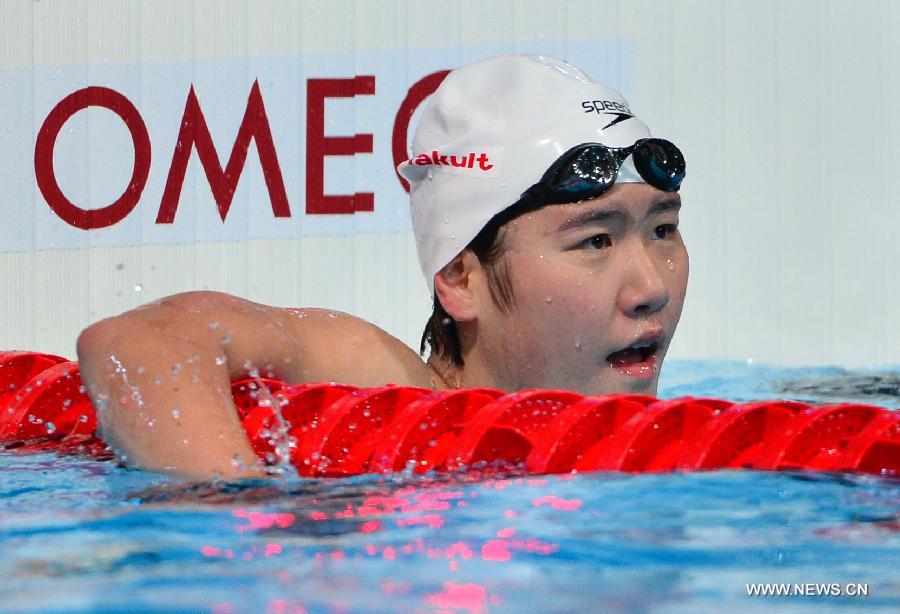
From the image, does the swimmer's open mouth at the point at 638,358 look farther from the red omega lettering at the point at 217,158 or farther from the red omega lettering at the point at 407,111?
the red omega lettering at the point at 217,158

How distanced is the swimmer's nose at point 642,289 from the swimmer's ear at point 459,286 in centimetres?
33

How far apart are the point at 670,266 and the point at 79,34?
403cm

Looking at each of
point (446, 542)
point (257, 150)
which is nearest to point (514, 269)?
point (446, 542)

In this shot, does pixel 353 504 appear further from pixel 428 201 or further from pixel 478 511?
pixel 428 201

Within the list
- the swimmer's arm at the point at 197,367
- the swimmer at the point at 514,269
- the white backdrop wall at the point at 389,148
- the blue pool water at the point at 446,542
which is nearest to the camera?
the blue pool water at the point at 446,542

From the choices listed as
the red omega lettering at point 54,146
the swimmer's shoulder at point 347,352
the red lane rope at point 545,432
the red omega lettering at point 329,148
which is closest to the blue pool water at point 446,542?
the red lane rope at point 545,432

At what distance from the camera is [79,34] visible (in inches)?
219

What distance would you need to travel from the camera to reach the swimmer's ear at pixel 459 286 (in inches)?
97.3

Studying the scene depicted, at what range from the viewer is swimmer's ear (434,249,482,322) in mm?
2471

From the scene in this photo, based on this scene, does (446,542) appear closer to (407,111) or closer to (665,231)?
(665,231)

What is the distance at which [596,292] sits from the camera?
7.48 ft

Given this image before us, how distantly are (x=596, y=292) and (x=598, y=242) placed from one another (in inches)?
4.5

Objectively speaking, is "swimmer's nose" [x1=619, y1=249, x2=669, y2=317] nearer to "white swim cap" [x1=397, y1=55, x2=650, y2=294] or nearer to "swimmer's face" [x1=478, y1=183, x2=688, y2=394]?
"swimmer's face" [x1=478, y1=183, x2=688, y2=394]

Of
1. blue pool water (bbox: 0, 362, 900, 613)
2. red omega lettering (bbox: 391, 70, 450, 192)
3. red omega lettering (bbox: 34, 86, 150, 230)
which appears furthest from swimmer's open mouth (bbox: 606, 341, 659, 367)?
red omega lettering (bbox: 34, 86, 150, 230)
